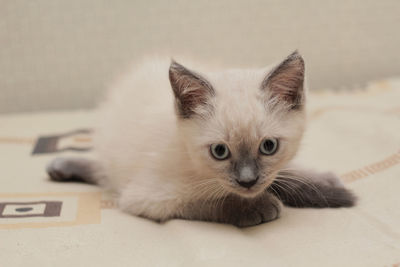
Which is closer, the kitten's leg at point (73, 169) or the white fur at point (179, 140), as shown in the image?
the white fur at point (179, 140)

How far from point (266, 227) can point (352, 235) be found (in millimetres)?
211

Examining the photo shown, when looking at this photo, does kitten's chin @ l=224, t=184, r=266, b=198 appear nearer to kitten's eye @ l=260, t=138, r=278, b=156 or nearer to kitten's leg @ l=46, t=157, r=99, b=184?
kitten's eye @ l=260, t=138, r=278, b=156

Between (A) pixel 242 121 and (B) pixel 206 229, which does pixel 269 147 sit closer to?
(A) pixel 242 121

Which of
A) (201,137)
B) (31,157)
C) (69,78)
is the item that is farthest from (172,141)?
(69,78)

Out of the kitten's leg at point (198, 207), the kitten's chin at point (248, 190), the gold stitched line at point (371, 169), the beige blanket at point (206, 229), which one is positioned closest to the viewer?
the beige blanket at point (206, 229)

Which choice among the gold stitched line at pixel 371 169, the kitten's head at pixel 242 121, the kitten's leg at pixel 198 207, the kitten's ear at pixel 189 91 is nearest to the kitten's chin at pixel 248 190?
the kitten's head at pixel 242 121

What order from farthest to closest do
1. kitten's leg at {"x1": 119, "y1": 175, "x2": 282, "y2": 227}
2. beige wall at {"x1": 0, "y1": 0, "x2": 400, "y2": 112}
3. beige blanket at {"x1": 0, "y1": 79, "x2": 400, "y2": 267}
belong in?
beige wall at {"x1": 0, "y1": 0, "x2": 400, "y2": 112}
kitten's leg at {"x1": 119, "y1": 175, "x2": 282, "y2": 227}
beige blanket at {"x1": 0, "y1": 79, "x2": 400, "y2": 267}

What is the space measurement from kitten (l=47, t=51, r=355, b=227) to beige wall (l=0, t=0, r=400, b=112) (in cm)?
115

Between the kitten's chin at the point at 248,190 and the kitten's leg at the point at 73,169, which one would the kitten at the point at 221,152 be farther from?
the kitten's leg at the point at 73,169

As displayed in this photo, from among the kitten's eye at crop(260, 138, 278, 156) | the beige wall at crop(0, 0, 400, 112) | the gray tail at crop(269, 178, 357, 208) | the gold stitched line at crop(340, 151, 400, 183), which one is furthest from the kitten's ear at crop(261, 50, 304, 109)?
the beige wall at crop(0, 0, 400, 112)

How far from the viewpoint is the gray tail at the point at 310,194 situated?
1.37m

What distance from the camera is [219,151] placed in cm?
125

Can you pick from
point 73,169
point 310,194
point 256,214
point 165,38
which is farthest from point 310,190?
point 165,38

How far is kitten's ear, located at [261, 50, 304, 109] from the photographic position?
49.1 inches
